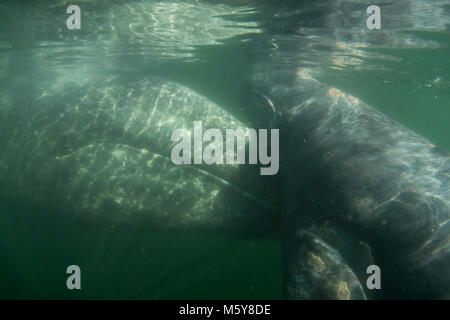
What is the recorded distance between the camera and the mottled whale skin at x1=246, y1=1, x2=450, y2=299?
526 centimetres

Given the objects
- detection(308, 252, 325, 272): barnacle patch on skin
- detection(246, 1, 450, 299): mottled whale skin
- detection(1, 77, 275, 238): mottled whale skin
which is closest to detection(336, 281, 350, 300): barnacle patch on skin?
detection(246, 1, 450, 299): mottled whale skin

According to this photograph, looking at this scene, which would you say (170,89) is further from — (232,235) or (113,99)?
(232,235)

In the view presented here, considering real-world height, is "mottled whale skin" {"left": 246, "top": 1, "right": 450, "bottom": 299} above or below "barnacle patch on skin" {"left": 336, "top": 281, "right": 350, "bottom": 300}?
above

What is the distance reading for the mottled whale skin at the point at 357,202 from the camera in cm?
526

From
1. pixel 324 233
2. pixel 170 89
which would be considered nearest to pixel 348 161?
pixel 324 233

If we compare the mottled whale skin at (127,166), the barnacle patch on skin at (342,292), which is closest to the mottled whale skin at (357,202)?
the barnacle patch on skin at (342,292)

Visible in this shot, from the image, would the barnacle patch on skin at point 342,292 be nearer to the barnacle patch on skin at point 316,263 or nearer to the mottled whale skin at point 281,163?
the mottled whale skin at point 281,163

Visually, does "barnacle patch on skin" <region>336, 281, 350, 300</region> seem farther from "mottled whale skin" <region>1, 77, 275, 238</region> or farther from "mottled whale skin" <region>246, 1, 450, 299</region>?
"mottled whale skin" <region>1, 77, 275, 238</region>

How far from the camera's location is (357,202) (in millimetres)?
6121

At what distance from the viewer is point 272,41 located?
15.9 m

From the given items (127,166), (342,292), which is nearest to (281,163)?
(342,292)

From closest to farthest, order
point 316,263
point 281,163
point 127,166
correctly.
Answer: point 316,263
point 281,163
point 127,166

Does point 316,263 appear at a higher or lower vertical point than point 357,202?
lower

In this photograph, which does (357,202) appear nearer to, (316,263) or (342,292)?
(316,263)
